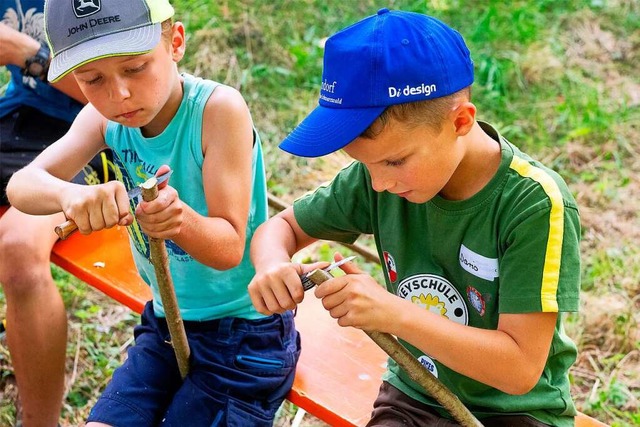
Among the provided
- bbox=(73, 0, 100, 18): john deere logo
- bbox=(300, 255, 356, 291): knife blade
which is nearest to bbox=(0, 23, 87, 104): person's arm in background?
bbox=(73, 0, 100, 18): john deere logo

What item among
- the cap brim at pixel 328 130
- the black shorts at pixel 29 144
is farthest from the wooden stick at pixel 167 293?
the black shorts at pixel 29 144

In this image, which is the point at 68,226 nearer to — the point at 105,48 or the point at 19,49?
Answer: the point at 105,48

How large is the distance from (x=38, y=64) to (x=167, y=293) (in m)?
1.36

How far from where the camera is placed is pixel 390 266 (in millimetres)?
2109

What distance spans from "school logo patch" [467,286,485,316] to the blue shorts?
2.14 ft

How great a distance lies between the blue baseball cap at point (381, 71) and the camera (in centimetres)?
167

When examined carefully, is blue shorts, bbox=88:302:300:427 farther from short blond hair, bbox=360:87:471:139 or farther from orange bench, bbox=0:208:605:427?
short blond hair, bbox=360:87:471:139

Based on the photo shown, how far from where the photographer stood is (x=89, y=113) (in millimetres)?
2428

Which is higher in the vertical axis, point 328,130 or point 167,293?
point 328,130

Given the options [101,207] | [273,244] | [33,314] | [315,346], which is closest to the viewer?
[101,207]

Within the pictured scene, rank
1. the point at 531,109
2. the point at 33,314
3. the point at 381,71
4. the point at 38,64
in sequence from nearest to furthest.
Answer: the point at 381,71
the point at 33,314
the point at 38,64
the point at 531,109

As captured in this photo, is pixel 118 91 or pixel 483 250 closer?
pixel 483 250

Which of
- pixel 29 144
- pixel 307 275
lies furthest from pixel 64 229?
pixel 29 144

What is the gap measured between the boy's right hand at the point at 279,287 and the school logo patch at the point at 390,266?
300mm
